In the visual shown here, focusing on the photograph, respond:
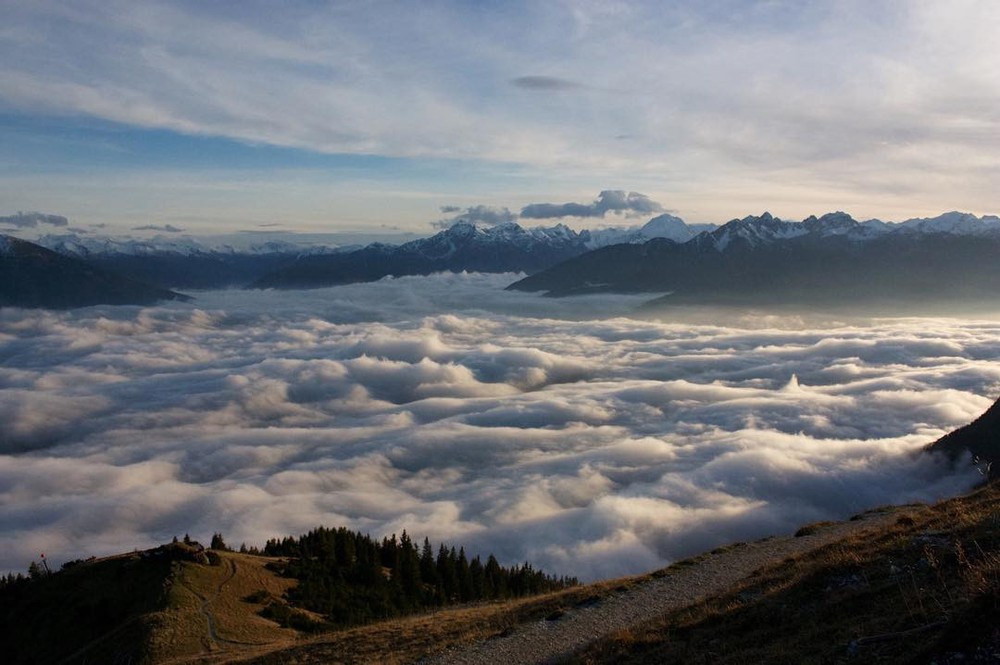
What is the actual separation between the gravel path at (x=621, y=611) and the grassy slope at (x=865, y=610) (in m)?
5.50

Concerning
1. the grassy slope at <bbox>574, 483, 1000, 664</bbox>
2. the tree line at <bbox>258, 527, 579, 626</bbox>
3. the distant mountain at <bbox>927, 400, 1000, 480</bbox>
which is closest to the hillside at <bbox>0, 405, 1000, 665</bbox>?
the grassy slope at <bbox>574, 483, 1000, 664</bbox>

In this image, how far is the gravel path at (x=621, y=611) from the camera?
31359mm

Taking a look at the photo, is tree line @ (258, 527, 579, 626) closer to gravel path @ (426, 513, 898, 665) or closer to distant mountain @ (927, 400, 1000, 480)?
gravel path @ (426, 513, 898, 665)

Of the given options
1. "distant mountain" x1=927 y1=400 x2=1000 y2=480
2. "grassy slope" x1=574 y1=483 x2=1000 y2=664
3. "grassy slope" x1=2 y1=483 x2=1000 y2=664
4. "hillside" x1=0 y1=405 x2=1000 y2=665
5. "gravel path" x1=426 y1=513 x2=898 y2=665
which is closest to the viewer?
"grassy slope" x1=574 y1=483 x2=1000 y2=664

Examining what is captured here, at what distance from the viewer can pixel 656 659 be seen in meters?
21.6

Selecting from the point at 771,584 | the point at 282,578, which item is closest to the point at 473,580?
the point at 282,578

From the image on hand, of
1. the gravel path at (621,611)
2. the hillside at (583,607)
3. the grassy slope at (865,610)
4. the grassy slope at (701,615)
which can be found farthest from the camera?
the gravel path at (621,611)

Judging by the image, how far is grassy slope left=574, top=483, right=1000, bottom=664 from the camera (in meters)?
13.4

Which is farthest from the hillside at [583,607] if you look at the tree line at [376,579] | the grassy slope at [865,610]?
the tree line at [376,579]

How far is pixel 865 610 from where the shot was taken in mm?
19953

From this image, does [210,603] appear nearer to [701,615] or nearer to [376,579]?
[376,579]

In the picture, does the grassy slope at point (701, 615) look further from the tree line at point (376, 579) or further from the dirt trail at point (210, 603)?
the tree line at point (376, 579)

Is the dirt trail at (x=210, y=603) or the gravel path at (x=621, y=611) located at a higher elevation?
the gravel path at (x=621, y=611)

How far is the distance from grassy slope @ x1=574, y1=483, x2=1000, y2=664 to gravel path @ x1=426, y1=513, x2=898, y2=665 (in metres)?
5.50
